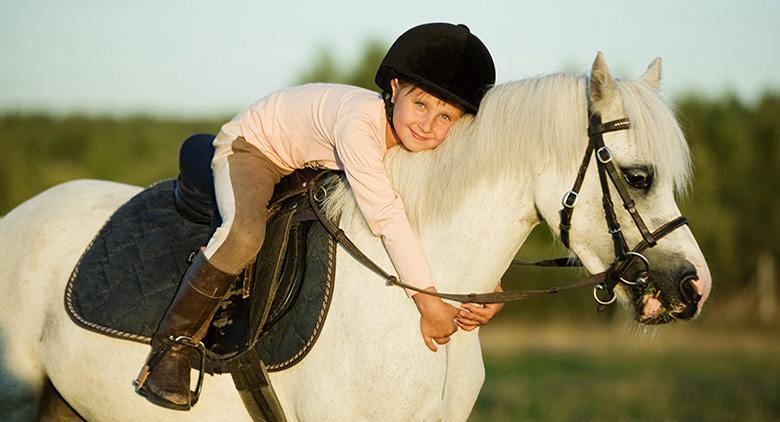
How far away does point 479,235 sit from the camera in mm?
3523

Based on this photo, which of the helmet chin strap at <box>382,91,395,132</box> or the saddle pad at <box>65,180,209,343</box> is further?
the saddle pad at <box>65,180,209,343</box>

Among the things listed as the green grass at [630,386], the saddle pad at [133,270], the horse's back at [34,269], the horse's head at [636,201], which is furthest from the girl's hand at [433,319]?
the green grass at [630,386]

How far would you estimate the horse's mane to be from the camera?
3.28 meters

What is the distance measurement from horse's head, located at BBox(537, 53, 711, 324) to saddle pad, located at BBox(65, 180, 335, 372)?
1.11 m

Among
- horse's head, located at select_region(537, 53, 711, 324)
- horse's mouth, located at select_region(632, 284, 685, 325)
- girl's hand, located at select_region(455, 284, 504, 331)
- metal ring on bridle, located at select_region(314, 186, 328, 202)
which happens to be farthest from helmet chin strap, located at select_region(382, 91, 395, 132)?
horse's mouth, located at select_region(632, 284, 685, 325)

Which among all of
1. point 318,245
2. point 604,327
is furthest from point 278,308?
point 604,327

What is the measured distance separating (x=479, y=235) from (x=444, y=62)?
0.76 meters

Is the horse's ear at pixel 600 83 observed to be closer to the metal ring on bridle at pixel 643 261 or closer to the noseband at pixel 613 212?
the noseband at pixel 613 212

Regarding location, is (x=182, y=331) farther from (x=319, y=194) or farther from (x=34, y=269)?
(x=34, y=269)

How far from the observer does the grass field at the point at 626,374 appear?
9.95m

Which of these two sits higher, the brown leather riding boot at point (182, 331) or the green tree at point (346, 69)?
the brown leather riding boot at point (182, 331)

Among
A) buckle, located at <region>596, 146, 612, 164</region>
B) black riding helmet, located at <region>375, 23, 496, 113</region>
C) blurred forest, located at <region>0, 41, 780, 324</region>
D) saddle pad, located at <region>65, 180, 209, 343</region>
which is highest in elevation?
black riding helmet, located at <region>375, 23, 496, 113</region>

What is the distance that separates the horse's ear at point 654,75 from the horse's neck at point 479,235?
2.49ft

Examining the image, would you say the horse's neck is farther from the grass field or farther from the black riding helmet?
the grass field
